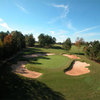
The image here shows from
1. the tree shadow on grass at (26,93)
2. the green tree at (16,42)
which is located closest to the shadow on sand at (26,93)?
the tree shadow on grass at (26,93)

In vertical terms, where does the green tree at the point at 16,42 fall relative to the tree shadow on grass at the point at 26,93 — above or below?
above

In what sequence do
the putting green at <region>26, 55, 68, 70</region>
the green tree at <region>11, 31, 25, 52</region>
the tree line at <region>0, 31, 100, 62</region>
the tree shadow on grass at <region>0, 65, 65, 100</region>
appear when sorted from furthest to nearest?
1. the green tree at <region>11, 31, 25, 52</region>
2. the tree line at <region>0, 31, 100, 62</region>
3. the putting green at <region>26, 55, 68, 70</region>
4. the tree shadow on grass at <region>0, 65, 65, 100</region>

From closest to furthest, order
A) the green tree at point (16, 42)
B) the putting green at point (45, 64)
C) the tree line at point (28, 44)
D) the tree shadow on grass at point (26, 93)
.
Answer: the tree shadow on grass at point (26, 93), the putting green at point (45, 64), the tree line at point (28, 44), the green tree at point (16, 42)

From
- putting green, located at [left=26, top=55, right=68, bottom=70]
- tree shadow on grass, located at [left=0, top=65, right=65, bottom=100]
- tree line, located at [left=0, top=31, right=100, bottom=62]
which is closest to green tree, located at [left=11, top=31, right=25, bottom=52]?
tree line, located at [left=0, top=31, right=100, bottom=62]

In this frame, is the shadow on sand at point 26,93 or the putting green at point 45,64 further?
the putting green at point 45,64

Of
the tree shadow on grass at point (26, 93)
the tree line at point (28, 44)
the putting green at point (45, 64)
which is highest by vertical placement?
the tree line at point (28, 44)

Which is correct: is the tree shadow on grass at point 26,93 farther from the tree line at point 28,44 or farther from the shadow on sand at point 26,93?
the tree line at point 28,44

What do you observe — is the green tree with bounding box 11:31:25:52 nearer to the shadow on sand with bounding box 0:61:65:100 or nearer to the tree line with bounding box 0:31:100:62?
the tree line with bounding box 0:31:100:62

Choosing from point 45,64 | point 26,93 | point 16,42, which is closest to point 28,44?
point 16,42

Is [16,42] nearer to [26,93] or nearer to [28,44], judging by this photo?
[26,93]

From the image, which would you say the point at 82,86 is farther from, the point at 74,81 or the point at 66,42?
the point at 66,42

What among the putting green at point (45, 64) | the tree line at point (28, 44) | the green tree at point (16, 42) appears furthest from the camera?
the green tree at point (16, 42)

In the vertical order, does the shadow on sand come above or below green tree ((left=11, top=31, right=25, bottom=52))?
below

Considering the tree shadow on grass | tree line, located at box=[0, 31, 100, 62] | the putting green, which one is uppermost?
tree line, located at box=[0, 31, 100, 62]
